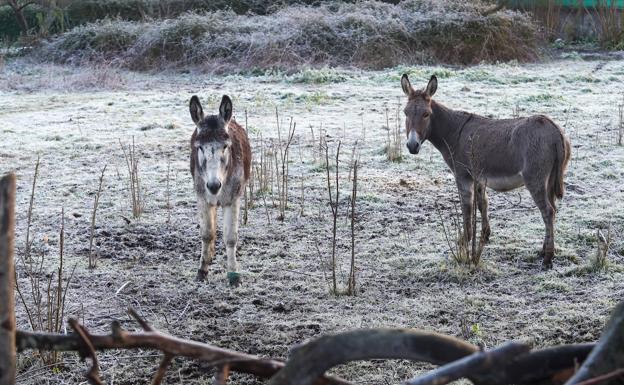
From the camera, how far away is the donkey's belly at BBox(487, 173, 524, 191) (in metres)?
7.20

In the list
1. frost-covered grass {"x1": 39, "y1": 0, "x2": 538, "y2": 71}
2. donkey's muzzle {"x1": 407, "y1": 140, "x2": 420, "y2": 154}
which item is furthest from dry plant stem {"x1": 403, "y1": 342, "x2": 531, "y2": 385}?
frost-covered grass {"x1": 39, "y1": 0, "x2": 538, "y2": 71}

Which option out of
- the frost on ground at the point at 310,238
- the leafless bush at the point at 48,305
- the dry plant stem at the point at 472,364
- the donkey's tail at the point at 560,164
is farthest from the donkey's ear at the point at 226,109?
the dry plant stem at the point at 472,364

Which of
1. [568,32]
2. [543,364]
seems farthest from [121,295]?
[568,32]

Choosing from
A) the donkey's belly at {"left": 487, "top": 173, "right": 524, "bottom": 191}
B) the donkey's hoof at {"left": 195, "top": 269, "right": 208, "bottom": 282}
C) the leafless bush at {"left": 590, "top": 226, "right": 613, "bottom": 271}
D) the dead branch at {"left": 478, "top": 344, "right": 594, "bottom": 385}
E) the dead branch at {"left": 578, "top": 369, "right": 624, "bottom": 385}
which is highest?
the dead branch at {"left": 578, "top": 369, "right": 624, "bottom": 385}

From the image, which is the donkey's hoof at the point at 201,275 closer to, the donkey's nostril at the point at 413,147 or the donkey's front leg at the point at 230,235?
the donkey's front leg at the point at 230,235

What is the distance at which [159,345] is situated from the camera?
5.99ft

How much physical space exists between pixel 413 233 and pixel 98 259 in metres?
2.90

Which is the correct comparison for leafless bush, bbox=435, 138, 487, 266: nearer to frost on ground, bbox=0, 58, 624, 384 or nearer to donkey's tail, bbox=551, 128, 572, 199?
frost on ground, bbox=0, 58, 624, 384

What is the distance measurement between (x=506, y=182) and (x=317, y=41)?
1310 cm

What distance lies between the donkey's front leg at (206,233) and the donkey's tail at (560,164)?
285 centimetres

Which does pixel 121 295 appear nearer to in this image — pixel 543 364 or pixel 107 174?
pixel 107 174

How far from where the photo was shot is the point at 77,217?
28.7 ft

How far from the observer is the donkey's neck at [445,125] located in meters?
8.09

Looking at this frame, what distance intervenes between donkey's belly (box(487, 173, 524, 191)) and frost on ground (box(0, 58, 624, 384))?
0.55 meters
